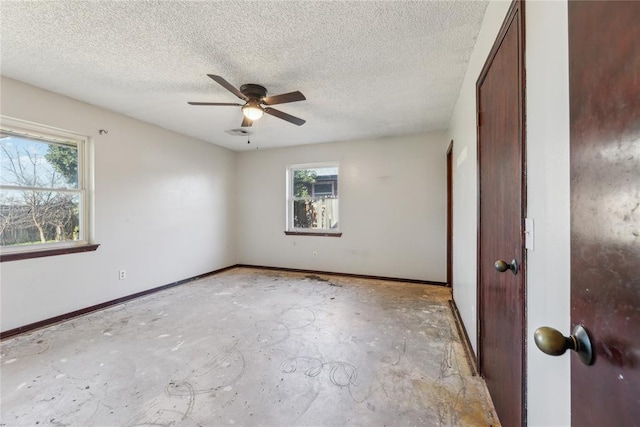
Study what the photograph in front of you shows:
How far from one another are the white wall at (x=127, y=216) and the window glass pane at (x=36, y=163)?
0.73 feet

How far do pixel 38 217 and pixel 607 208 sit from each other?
4000 mm

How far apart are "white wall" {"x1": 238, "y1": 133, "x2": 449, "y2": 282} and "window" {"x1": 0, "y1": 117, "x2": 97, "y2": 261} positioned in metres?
2.60

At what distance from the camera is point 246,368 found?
1931mm

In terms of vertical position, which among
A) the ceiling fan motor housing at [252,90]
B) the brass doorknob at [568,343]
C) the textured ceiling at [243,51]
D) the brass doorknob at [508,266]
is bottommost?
the brass doorknob at [568,343]

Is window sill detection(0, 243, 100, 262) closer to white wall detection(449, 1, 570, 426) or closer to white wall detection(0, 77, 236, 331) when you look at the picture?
white wall detection(0, 77, 236, 331)

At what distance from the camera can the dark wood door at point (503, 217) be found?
1119mm

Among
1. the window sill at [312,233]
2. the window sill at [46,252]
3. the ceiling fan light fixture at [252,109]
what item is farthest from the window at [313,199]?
the window sill at [46,252]

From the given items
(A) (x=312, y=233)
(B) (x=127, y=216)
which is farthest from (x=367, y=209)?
(B) (x=127, y=216)

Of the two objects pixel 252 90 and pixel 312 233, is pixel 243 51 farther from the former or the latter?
pixel 312 233

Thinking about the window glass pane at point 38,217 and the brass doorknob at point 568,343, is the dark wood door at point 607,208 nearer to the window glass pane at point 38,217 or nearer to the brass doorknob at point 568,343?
the brass doorknob at point 568,343

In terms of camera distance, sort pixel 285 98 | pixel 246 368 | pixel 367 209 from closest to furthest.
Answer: pixel 246 368
pixel 285 98
pixel 367 209

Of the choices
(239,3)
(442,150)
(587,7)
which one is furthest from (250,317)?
(442,150)

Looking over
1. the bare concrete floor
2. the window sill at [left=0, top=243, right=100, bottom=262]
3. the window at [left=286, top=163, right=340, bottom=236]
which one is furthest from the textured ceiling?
the bare concrete floor

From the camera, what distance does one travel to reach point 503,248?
1.33 m
